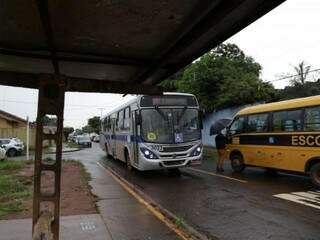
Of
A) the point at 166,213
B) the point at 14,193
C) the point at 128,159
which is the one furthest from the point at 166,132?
the point at 166,213

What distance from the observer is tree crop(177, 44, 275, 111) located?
31.7 metres

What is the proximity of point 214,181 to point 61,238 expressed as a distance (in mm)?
8608

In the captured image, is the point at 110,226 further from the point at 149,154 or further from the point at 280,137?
the point at 280,137

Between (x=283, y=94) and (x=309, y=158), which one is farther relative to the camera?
(x=283, y=94)

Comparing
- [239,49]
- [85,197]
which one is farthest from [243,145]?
[239,49]

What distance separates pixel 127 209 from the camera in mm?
9992

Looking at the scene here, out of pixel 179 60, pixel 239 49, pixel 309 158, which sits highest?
pixel 239 49

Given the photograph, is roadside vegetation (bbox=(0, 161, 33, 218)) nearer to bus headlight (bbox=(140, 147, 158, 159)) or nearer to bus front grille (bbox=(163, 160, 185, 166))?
bus headlight (bbox=(140, 147, 158, 159))

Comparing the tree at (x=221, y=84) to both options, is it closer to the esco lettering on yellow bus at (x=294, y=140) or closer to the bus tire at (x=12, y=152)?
the bus tire at (x=12, y=152)

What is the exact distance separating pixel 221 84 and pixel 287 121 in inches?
797

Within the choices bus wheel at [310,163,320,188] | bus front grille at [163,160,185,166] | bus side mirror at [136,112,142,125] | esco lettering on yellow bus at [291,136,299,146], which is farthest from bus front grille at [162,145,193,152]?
bus wheel at [310,163,320,188]

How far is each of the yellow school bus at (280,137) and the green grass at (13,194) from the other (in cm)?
788

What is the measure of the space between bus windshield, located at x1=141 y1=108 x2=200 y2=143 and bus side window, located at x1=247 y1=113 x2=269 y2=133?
1978 mm

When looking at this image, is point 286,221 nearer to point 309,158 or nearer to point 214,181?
point 309,158
